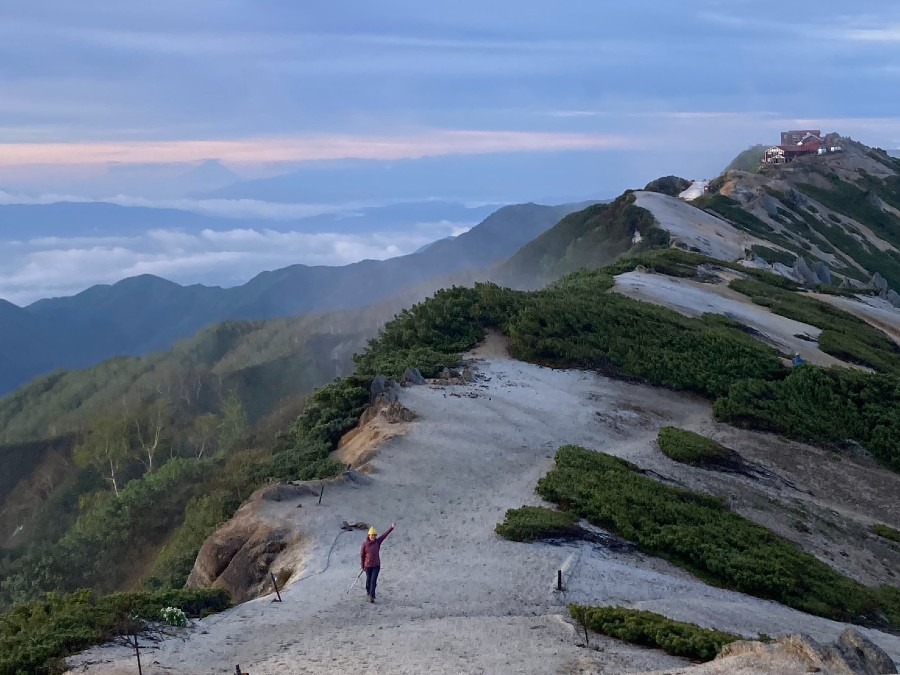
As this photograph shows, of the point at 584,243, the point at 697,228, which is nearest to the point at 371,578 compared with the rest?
the point at 697,228

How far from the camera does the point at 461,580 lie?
16.1 m

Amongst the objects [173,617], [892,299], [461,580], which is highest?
[173,617]

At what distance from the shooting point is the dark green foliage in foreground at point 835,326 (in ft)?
135

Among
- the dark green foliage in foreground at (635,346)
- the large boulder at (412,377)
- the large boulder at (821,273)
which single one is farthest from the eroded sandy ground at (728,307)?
the large boulder at (821,273)

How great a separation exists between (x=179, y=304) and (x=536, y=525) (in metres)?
181

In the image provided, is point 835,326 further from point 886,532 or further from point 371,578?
point 371,578

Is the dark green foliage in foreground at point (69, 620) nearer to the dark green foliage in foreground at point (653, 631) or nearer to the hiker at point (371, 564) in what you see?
the hiker at point (371, 564)

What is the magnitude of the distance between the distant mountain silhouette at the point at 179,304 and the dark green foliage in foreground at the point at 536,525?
5259 inches

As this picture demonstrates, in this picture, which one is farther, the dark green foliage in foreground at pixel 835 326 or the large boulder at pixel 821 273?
the large boulder at pixel 821 273

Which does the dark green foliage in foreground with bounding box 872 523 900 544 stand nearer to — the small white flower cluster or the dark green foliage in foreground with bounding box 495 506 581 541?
the dark green foliage in foreground with bounding box 495 506 581 541

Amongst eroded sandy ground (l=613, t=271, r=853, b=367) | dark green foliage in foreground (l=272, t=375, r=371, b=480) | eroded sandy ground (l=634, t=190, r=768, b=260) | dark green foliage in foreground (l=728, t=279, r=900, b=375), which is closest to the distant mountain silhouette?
eroded sandy ground (l=634, t=190, r=768, b=260)

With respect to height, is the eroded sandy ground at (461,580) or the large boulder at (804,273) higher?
the large boulder at (804,273)

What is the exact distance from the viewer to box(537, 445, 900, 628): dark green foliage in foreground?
18.2m

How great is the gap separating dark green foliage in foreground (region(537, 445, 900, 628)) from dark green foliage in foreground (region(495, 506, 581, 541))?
1.00 m
